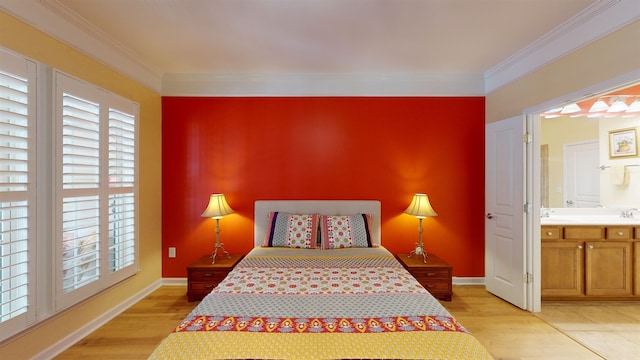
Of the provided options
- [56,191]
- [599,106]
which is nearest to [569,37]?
[599,106]

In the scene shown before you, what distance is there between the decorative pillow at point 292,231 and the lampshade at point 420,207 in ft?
3.74

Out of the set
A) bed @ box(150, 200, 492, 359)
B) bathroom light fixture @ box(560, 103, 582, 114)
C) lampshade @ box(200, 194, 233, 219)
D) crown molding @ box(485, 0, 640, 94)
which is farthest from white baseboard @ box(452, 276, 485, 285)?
lampshade @ box(200, 194, 233, 219)

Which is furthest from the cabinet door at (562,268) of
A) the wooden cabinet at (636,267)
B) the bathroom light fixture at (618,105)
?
the bathroom light fixture at (618,105)

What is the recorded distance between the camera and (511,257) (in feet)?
9.69

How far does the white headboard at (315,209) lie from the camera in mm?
3389

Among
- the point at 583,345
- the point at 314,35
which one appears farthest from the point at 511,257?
the point at 314,35

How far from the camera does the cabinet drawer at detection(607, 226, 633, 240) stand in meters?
2.86

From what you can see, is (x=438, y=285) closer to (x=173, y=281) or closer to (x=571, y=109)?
(x=571, y=109)

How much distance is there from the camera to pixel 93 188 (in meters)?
2.40

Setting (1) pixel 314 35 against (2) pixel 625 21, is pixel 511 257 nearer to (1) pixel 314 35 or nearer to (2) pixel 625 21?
(2) pixel 625 21

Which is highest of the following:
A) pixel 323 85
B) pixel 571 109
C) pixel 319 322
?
Answer: pixel 323 85

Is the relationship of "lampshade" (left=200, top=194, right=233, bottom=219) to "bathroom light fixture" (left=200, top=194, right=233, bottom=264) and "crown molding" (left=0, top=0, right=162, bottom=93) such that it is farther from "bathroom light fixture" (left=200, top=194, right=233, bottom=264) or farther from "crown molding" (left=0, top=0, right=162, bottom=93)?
"crown molding" (left=0, top=0, right=162, bottom=93)

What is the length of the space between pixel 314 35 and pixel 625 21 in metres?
2.29

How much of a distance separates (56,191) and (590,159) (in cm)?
571
